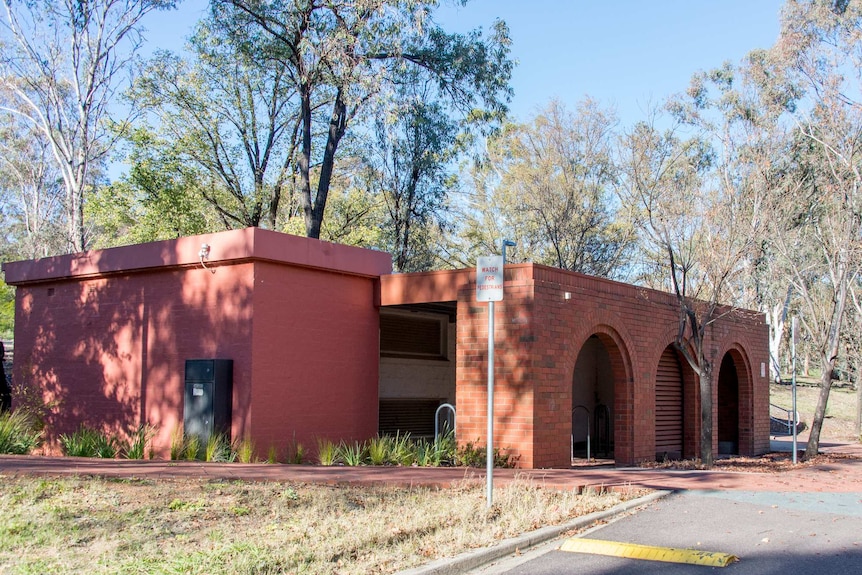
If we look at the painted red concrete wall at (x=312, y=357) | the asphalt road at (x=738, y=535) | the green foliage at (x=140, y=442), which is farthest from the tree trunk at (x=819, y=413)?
the green foliage at (x=140, y=442)

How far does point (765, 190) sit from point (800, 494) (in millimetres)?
7580

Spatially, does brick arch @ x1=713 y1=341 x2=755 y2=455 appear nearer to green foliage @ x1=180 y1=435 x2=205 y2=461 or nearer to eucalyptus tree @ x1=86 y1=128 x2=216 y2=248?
green foliage @ x1=180 y1=435 x2=205 y2=461

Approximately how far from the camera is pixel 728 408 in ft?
70.4

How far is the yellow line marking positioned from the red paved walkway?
2445 mm

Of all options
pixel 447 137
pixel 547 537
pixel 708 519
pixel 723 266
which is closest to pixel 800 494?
pixel 708 519

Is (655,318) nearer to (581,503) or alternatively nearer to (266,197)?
(581,503)

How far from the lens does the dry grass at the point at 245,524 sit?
6.42 m

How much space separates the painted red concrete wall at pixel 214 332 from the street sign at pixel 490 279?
5568 mm

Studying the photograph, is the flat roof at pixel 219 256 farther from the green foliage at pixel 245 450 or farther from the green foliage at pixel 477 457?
the green foliage at pixel 477 457

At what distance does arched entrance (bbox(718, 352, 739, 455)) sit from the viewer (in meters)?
21.1

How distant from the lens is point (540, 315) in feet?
44.6

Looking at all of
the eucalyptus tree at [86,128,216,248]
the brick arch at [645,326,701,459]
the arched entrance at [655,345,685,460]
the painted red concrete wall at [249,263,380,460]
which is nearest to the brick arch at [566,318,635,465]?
the arched entrance at [655,345,685,460]

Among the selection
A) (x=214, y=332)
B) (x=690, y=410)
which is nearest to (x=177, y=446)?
(x=214, y=332)

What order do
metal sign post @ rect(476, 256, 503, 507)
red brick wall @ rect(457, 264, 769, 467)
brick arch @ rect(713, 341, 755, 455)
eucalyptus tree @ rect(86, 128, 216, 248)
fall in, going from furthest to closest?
eucalyptus tree @ rect(86, 128, 216, 248) < brick arch @ rect(713, 341, 755, 455) < red brick wall @ rect(457, 264, 769, 467) < metal sign post @ rect(476, 256, 503, 507)
